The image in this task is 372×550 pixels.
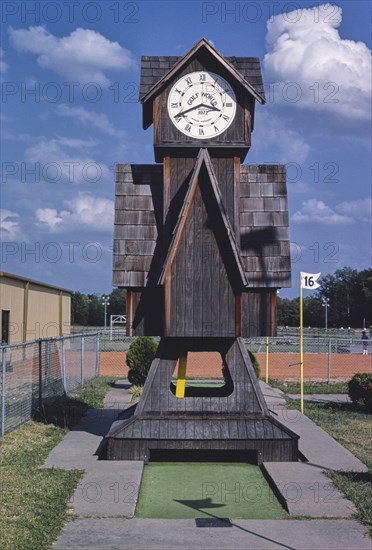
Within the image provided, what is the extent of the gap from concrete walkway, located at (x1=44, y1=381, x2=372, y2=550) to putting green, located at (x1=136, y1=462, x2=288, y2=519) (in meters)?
0.17

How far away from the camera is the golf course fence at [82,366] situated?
1434 cm

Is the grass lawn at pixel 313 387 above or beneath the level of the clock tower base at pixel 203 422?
beneath

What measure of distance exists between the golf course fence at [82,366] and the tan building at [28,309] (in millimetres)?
1134

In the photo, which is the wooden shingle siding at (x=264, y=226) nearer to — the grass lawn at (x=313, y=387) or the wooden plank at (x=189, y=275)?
the wooden plank at (x=189, y=275)

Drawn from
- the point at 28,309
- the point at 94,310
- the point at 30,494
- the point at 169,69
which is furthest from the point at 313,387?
the point at 94,310

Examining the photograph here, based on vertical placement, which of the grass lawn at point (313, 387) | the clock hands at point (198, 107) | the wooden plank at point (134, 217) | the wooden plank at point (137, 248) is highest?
the clock hands at point (198, 107)

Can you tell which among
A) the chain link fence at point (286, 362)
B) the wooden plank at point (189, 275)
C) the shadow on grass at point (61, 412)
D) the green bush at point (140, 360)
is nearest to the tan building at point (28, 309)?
the chain link fence at point (286, 362)

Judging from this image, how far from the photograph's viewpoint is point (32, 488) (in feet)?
27.9

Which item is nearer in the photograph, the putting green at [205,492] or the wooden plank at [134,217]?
the putting green at [205,492]

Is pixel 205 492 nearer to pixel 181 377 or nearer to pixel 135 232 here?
pixel 181 377

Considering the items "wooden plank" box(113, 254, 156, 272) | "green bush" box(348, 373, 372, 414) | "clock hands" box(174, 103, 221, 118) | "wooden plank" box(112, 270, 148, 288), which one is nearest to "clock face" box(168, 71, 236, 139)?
"clock hands" box(174, 103, 221, 118)

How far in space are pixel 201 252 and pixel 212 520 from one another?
13.4ft

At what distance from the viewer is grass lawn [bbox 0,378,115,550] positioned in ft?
22.2

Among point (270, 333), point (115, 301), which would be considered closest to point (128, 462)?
point (270, 333)
